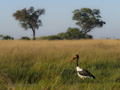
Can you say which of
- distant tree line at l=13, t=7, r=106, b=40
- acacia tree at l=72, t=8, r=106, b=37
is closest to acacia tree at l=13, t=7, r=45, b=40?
distant tree line at l=13, t=7, r=106, b=40

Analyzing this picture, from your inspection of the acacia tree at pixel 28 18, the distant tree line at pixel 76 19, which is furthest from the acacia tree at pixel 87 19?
the acacia tree at pixel 28 18

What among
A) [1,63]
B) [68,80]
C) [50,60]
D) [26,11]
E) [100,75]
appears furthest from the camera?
[26,11]

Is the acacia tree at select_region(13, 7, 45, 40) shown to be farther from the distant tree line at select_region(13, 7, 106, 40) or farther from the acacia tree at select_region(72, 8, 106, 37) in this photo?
the acacia tree at select_region(72, 8, 106, 37)

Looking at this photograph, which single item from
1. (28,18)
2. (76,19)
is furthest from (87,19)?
(28,18)

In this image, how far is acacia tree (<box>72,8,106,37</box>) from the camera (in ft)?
123

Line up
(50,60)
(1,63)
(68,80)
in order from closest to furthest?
(68,80) → (1,63) → (50,60)

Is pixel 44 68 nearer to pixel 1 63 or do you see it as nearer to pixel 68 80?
pixel 68 80

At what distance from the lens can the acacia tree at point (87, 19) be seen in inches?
1474

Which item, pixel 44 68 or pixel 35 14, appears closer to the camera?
pixel 44 68

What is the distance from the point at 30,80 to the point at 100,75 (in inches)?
83.9

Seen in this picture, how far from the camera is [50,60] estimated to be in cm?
705

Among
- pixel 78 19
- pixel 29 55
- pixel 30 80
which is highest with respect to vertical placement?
pixel 78 19

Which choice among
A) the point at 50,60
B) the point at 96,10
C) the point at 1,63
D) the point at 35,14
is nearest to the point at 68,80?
the point at 50,60

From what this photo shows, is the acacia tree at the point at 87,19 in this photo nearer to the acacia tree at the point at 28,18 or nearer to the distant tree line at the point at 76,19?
the distant tree line at the point at 76,19
